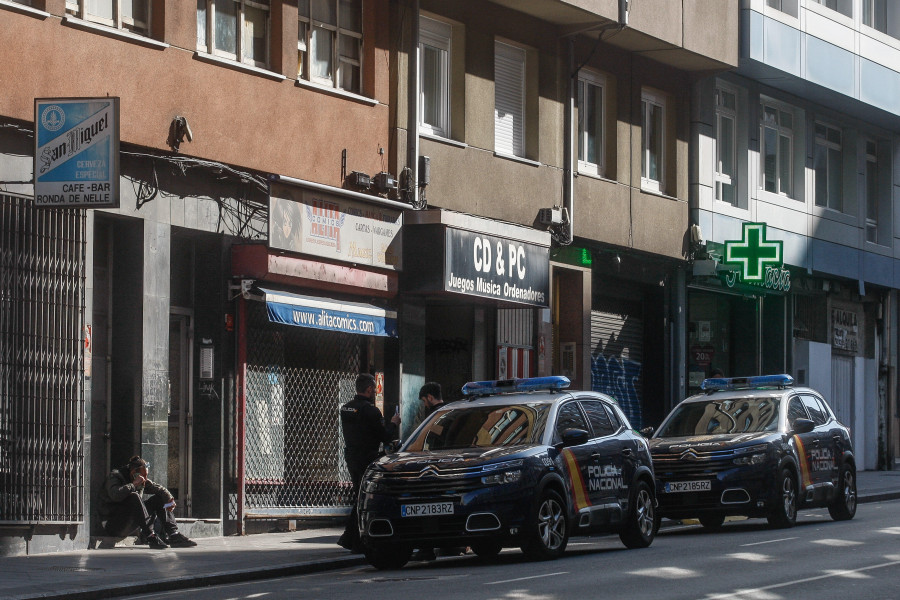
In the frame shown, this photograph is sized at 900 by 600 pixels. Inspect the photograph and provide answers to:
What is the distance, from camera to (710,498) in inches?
787

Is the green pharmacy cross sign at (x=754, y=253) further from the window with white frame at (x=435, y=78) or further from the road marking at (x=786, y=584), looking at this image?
the road marking at (x=786, y=584)

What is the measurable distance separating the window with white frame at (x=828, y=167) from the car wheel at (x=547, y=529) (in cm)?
2085

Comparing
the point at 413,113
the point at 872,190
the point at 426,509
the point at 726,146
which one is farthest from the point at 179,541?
the point at 872,190

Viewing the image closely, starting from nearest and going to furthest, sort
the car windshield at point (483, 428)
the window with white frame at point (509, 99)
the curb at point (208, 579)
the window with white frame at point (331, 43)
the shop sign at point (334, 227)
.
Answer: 1. the curb at point (208, 579)
2. the car windshield at point (483, 428)
3. the shop sign at point (334, 227)
4. the window with white frame at point (331, 43)
5. the window with white frame at point (509, 99)

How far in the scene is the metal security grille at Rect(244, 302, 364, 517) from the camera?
2138 cm

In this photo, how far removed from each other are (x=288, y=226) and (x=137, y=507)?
167 inches

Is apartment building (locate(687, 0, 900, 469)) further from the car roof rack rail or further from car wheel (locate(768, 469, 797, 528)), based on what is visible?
the car roof rack rail

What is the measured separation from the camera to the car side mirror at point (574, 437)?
1658cm

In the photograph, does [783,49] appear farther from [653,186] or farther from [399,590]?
[399,590]

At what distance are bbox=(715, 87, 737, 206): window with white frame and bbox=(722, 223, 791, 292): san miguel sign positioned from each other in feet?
3.06

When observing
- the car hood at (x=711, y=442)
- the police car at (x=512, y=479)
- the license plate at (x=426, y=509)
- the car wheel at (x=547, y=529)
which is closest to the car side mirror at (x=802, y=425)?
the car hood at (x=711, y=442)

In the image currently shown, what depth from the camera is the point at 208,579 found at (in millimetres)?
15383

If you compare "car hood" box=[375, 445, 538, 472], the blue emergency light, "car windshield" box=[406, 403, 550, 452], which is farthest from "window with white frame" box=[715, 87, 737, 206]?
"car hood" box=[375, 445, 538, 472]

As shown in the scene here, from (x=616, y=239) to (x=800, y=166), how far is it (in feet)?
25.7
